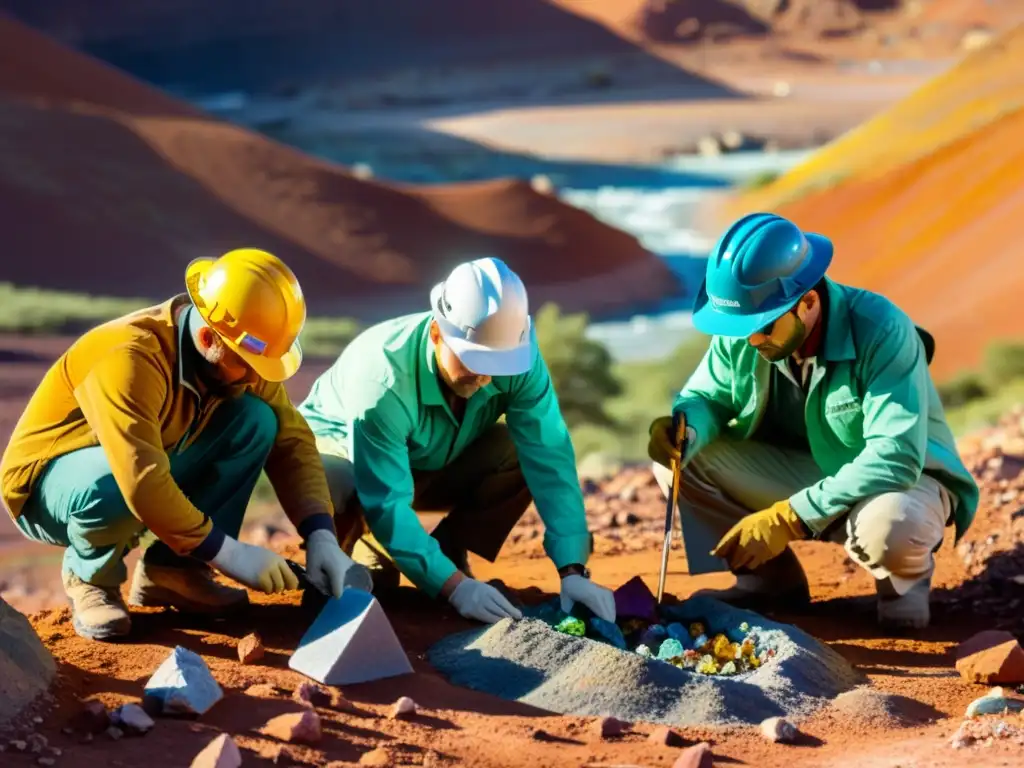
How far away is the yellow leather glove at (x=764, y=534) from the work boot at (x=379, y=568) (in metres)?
1.12

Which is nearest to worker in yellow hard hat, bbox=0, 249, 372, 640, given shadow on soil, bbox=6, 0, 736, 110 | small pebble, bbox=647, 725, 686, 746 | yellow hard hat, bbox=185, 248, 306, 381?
yellow hard hat, bbox=185, 248, 306, 381

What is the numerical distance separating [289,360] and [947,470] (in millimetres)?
2187

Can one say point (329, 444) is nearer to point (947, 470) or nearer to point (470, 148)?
point (947, 470)

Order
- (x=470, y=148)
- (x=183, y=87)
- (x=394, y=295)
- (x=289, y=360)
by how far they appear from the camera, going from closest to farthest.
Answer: (x=289, y=360) < (x=394, y=295) < (x=470, y=148) < (x=183, y=87)

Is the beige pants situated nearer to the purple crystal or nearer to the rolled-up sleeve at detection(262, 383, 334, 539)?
the purple crystal

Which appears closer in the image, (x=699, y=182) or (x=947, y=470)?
(x=947, y=470)

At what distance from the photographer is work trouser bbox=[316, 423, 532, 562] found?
5.13 metres

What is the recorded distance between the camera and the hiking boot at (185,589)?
472 centimetres

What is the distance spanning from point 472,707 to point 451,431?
1077mm

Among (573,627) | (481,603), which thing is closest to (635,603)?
(573,627)

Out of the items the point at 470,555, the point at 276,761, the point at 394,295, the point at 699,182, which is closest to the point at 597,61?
the point at 699,182

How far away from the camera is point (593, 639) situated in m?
4.58

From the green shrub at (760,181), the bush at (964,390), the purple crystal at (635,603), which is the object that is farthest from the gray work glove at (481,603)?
the green shrub at (760,181)

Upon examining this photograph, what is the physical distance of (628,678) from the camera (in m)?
4.20
